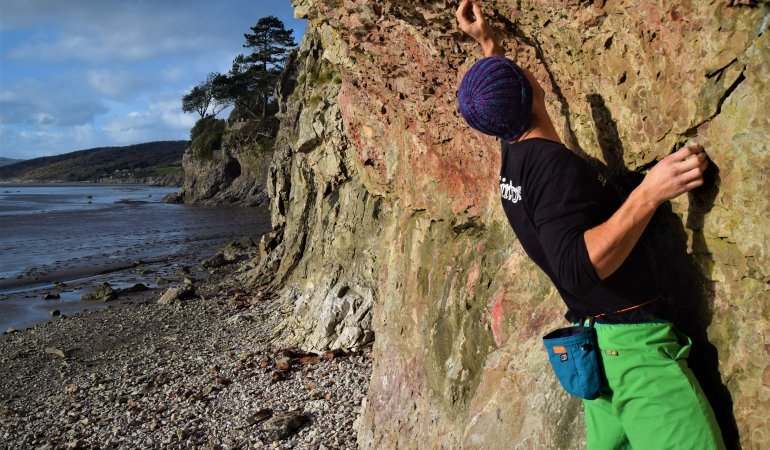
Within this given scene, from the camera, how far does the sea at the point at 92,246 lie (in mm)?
24156

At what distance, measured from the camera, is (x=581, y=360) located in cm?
265

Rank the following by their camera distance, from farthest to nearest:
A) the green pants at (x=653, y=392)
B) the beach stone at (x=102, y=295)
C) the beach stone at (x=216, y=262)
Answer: the beach stone at (x=216, y=262), the beach stone at (x=102, y=295), the green pants at (x=653, y=392)

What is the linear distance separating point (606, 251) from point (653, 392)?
0.71 metres

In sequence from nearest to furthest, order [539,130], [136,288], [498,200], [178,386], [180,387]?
[539,130]
[498,200]
[180,387]
[178,386]
[136,288]

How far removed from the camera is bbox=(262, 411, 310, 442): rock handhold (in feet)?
29.2

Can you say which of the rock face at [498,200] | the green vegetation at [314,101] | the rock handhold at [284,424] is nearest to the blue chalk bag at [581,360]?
the rock face at [498,200]

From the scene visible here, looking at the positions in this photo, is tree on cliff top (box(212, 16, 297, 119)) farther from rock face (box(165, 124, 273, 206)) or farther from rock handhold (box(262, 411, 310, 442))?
rock handhold (box(262, 411, 310, 442))

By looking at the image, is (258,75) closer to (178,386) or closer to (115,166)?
(178,386)

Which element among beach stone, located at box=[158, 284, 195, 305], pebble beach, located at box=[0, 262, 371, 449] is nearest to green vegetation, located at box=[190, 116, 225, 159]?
beach stone, located at box=[158, 284, 195, 305]

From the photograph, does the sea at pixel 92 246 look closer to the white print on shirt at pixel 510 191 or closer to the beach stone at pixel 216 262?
the beach stone at pixel 216 262

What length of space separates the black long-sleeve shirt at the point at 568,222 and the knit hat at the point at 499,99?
0.38 feet

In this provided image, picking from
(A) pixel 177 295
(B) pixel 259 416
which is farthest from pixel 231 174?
(B) pixel 259 416

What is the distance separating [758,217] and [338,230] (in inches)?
518

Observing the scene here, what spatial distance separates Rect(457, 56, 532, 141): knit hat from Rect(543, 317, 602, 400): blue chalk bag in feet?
3.30
